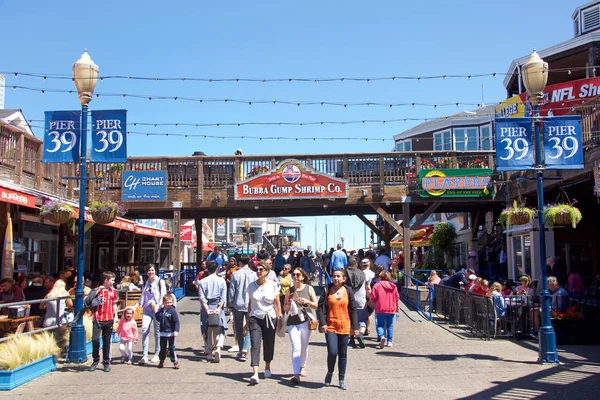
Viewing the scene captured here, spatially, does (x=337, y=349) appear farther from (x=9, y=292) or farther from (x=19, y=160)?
(x=19, y=160)

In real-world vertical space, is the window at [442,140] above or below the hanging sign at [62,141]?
above

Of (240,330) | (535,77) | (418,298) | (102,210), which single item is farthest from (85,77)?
(418,298)

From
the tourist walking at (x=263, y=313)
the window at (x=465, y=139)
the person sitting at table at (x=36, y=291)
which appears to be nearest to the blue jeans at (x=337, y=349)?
the tourist walking at (x=263, y=313)

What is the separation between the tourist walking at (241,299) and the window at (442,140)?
2433 centimetres

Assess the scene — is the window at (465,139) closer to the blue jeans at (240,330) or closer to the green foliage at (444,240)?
the green foliage at (444,240)

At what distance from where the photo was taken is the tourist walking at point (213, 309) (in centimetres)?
974

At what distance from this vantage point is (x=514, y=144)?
10258mm

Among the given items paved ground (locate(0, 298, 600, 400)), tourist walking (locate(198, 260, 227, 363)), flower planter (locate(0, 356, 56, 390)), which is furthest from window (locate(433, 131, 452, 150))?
flower planter (locate(0, 356, 56, 390))

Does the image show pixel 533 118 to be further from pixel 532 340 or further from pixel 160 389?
pixel 160 389

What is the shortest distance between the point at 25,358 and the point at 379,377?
197 inches

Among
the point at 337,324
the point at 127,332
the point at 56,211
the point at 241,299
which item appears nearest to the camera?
the point at 337,324

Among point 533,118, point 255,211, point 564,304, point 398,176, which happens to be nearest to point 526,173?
point 398,176

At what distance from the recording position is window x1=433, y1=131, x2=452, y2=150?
107 ft

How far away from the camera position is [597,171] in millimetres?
11930
